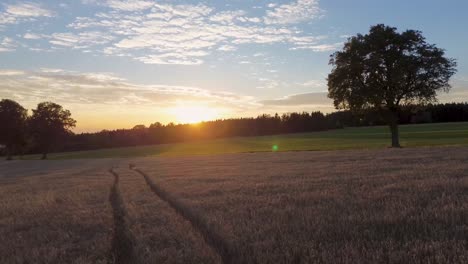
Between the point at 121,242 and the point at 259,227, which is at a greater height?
the point at 259,227

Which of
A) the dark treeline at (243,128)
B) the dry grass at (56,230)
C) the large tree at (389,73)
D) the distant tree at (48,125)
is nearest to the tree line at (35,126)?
the distant tree at (48,125)

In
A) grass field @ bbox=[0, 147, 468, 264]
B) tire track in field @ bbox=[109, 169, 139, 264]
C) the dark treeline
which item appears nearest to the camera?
grass field @ bbox=[0, 147, 468, 264]

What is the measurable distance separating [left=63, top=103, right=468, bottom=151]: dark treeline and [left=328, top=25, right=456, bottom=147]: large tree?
265 ft

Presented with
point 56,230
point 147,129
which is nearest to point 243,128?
point 147,129

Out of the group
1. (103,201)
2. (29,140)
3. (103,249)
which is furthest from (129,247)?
(29,140)

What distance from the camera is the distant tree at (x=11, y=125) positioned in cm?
10688

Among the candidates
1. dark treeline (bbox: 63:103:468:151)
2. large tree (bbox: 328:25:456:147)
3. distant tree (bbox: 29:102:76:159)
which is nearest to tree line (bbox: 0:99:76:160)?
distant tree (bbox: 29:102:76:159)

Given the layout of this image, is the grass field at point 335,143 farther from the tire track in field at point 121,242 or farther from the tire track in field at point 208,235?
the tire track in field at point 121,242

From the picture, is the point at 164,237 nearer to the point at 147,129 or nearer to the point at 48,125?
the point at 48,125

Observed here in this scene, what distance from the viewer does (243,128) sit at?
491 feet

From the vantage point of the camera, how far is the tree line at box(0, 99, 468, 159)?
343 ft

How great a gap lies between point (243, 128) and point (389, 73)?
97.6 metres

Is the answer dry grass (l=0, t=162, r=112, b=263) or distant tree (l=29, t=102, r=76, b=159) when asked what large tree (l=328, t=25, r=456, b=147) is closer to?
dry grass (l=0, t=162, r=112, b=263)

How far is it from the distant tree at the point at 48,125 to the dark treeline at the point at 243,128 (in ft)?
98.4
